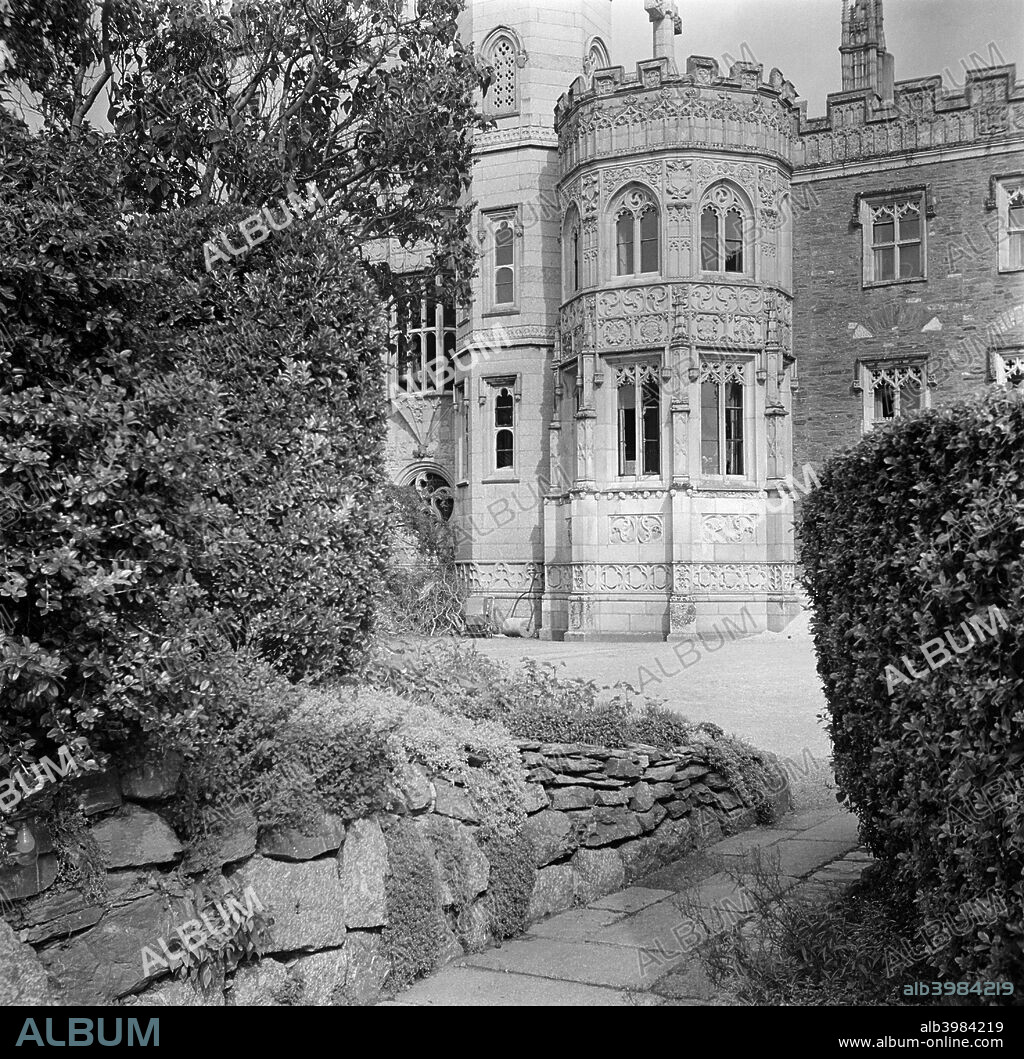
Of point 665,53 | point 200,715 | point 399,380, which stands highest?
point 665,53

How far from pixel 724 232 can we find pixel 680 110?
2.55 metres

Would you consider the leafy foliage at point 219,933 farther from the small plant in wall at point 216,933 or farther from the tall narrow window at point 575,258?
the tall narrow window at point 575,258

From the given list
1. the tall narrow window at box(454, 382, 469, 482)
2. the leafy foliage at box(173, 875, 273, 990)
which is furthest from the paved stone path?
the tall narrow window at box(454, 382, 469, 482)

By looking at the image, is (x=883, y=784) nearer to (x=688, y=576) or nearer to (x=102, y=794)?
(x=102, y=794)

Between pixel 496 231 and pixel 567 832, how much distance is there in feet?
68.9

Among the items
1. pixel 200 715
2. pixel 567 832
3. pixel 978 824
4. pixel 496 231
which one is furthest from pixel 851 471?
pixel 496 231

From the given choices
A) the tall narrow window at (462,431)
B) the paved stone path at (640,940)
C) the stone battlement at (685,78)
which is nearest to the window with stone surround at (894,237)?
the stone battlement at (685,78)

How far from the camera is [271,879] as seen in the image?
15.9 feet

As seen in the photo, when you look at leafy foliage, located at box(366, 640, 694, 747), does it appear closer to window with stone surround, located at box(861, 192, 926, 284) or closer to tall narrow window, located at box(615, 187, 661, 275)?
tall narrow window, located at box(615, 187, 661, 275)

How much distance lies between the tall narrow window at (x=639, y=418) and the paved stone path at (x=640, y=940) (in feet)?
51.9

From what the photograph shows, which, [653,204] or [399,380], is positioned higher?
[653,204]

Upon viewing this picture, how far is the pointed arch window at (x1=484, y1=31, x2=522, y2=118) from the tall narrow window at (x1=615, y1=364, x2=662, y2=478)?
7413 millimetres

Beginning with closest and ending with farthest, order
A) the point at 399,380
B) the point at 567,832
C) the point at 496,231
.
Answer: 1. the point at 567,832
2. the point at 496,231
3. the point at 399,380

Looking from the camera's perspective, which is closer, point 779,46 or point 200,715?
point 200,715
